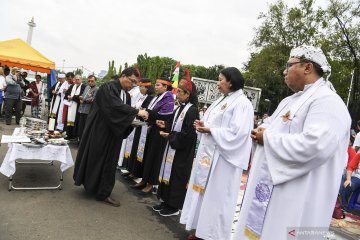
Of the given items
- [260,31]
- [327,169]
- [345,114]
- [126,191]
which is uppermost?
[260,31]

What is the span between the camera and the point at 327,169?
230 centimetres

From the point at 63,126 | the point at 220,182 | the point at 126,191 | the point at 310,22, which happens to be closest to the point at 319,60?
the point at 220,182

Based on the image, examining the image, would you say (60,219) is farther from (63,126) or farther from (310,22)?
(310,22)

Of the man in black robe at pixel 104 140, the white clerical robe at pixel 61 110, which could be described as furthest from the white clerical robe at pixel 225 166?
the white clerical robe at pixel 61 110

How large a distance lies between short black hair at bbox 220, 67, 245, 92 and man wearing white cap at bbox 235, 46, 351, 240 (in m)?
1.25

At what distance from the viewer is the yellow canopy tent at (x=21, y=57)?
11.1m

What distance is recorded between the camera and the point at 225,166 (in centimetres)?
372

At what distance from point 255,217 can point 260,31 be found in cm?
3001

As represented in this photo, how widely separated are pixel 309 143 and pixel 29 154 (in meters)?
4.12

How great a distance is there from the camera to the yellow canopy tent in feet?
36.3

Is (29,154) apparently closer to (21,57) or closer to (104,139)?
(104,139)

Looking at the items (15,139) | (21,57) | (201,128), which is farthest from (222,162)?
(21,57)

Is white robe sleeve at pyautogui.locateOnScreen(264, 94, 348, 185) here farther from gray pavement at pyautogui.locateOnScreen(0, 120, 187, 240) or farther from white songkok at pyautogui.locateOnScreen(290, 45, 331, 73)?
gray pavement at pyautogui.locateOnScreen(0, 120, 187, 240)

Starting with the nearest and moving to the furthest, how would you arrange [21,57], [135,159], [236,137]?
1. [236,137]
2. [135,159]
3. [21,57]
